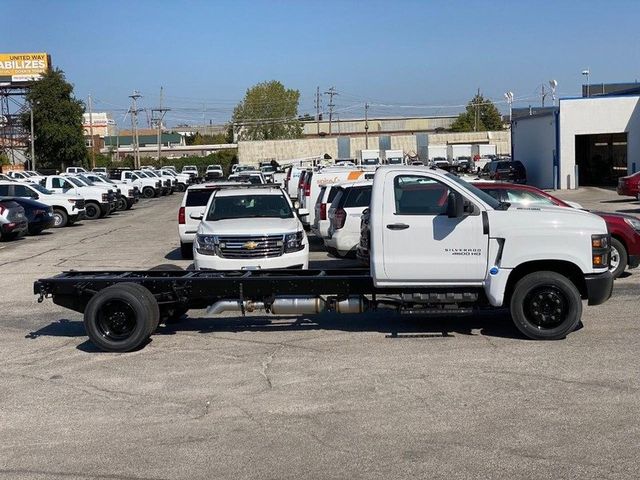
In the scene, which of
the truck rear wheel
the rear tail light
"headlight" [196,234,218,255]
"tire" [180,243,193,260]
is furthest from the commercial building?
the truck rear wheel

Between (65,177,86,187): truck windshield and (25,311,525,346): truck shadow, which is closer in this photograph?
(25,311,525,346): truck shadow

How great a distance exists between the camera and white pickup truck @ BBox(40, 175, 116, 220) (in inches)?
1451

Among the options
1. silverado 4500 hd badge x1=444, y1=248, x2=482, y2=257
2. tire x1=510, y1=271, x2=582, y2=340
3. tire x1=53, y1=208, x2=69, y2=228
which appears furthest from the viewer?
tire x1=53, y1=208, x2=69, y2=228

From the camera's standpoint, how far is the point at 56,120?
74.4 metres

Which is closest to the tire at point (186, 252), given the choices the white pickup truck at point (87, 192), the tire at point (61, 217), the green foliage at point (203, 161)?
the tire at point (61, 217)

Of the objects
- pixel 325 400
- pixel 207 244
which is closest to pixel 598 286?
pixel 325 400

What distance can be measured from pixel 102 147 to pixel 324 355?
146161 mm

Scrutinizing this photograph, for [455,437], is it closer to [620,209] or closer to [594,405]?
[594,405]

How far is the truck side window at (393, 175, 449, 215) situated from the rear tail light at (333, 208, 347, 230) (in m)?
7.45

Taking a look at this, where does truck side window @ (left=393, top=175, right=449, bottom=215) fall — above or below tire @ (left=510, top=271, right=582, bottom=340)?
above

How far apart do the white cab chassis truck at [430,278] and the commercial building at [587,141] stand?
38.2 meters

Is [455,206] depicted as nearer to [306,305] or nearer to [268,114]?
[306,305]

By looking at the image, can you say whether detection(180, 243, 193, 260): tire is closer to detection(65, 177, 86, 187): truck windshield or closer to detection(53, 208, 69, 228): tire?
detection(53, 208, 69, 228): tire

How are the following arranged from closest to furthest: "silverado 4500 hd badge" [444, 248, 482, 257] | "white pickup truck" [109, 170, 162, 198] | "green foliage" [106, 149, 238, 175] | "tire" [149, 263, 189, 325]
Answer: "silverado 4500 hd badge" [444, 248, 482, 257] < "tire" [149, 263, 189, 325] < "white pickup truck" [109, 170, 162, 198] < "green foliage" [106, 149, 238, 175]
